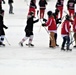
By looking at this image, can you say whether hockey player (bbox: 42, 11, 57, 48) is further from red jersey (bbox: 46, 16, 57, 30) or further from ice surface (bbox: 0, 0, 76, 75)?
ice surface (bbox: 0, 0, 76, 75)

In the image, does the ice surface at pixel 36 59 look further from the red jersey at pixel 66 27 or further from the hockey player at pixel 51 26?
the red jersey at pixel 66 27

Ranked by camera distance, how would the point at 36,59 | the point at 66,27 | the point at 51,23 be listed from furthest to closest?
1. the point at 51,23
2. the point at 66,27
3. the point at 36,59

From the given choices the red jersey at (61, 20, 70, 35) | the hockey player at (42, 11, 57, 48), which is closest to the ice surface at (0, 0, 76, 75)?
the hockey player at (42, 11, 57, 48)

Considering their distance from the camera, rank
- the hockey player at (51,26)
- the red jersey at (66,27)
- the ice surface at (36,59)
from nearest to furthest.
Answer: the ice surface at (36,59) → the red jersey at (66,27) → the hockey player at (51,26)

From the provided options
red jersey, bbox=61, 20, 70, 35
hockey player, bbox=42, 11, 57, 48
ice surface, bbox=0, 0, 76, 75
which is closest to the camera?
ice surface, bbox=0, 0, 76, 75

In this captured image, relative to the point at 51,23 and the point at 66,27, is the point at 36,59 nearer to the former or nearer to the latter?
the point at 66,27

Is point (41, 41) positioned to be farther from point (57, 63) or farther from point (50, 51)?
point (57, 63)

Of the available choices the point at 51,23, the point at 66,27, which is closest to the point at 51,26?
the point at 51,23

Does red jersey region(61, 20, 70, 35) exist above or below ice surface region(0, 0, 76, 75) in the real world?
above

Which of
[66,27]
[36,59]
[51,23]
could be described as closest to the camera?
[36,59]

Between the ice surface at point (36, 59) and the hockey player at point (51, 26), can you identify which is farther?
the hockey player at point (51, 26)

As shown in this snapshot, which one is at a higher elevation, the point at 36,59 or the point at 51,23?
the point at 51,23

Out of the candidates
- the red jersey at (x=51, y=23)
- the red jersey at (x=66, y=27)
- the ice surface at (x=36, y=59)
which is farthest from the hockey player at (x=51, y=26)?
the red jersey at (x=66, y=27)

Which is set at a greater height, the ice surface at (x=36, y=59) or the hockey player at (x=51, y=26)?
the hockey player at (x=51, y=26)
